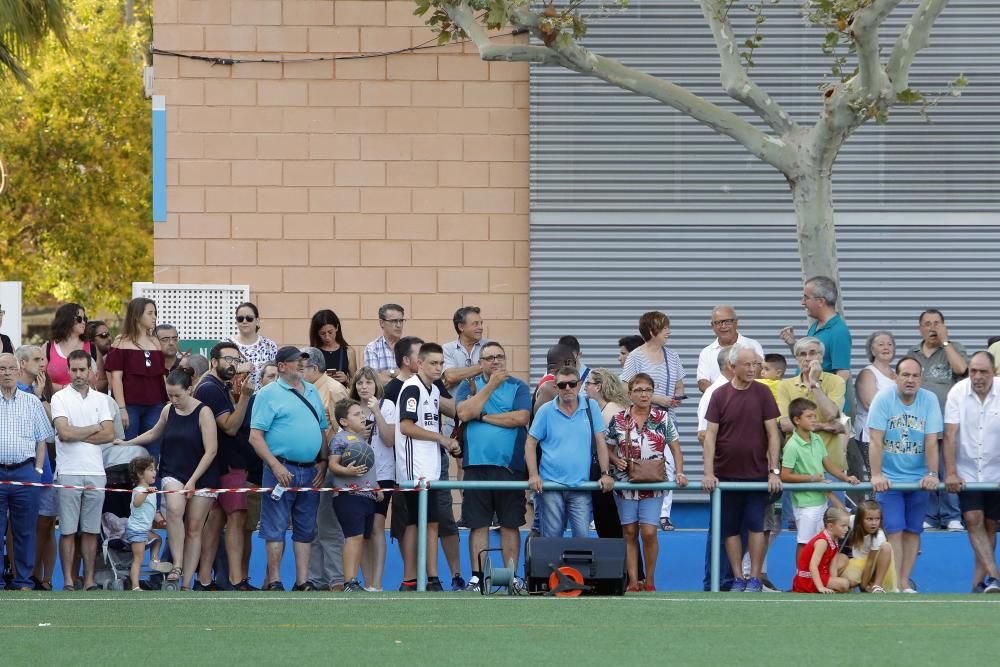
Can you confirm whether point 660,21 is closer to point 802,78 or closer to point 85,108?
point 802,78

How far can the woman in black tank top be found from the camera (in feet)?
40.8

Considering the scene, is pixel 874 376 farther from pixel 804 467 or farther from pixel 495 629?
pixel 495 629

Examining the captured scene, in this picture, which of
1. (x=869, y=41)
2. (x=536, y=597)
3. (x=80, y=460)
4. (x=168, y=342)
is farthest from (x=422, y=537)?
(x=869, y=41)

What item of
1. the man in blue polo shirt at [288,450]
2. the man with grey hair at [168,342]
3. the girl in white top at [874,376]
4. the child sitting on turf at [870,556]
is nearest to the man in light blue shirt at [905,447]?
the child sitting on turf at [870,556]

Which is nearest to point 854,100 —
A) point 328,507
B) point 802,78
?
point 802,78

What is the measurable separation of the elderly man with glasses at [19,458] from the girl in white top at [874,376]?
21.3 ft

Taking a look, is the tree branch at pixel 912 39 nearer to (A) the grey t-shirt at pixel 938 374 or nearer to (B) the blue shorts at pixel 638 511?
(A) the grey t-shirt at pixel 938 374

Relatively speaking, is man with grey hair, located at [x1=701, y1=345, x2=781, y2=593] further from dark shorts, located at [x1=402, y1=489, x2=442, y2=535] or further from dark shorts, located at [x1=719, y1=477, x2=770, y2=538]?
dark shorts, located at [x1=402, y1=489, x2=442, y2=535]

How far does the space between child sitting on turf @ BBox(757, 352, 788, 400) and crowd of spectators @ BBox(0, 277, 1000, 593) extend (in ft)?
0.24

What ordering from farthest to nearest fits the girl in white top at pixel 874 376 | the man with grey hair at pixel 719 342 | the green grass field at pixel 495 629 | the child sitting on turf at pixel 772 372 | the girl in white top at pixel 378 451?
the girl in white top at pixel 874 376, the man with grey hair at pixel 719 342, the child sitting on turf at pixel 772 372, the girl in white top at pixel 378 451, the green grass field at pixel 495 629

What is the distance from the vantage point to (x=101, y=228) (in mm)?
28625

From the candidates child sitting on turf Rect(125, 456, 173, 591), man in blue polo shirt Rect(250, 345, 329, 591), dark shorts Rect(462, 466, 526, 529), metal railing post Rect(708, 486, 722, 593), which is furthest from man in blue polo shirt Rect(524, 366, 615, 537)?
child sitting on turf Rect(125, 456, 173, 591)

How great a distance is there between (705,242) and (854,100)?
364 centimetres

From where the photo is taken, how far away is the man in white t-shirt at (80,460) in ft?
40.2
